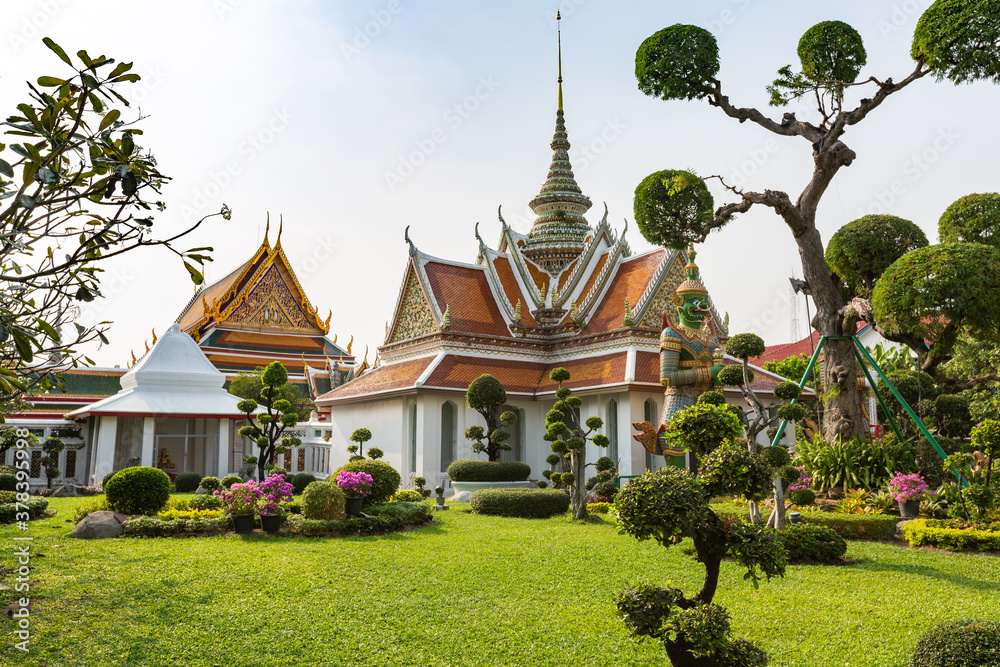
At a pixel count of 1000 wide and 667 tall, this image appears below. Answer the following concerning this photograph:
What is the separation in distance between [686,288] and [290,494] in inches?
377

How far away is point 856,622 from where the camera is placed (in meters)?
6.20

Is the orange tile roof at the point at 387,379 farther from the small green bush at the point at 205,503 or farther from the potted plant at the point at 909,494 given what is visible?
the potted plant at the point at 909,494

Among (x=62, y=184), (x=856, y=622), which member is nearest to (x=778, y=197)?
(x=856, y=622)

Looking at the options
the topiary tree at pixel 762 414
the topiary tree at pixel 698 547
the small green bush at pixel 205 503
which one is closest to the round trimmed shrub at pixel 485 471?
the small green bush at pixel 205 503

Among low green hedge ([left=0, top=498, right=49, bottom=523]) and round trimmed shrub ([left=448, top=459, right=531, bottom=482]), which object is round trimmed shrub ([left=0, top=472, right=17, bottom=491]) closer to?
low green hedge ([left=0, top=498, right=49, bottom=523])

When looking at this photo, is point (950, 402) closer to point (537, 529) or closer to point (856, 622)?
point (537, 529)

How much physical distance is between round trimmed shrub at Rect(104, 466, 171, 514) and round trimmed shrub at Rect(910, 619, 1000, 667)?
36.3ft

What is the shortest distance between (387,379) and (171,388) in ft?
20.8

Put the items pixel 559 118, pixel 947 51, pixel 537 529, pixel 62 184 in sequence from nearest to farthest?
1. pixel 62 184
2. pixel 947 51
3. pixel 537 529
4. pixel 559 118

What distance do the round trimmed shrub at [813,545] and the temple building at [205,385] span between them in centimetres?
1187

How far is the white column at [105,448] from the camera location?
20.2 meters

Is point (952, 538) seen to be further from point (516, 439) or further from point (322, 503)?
point (516, 439)

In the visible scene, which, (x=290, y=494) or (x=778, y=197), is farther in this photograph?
(x=778, y=197)

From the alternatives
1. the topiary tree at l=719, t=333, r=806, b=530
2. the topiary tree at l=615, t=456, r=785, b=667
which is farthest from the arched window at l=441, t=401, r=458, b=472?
the topiary tree at l=615, t=456, r=785, b=667
